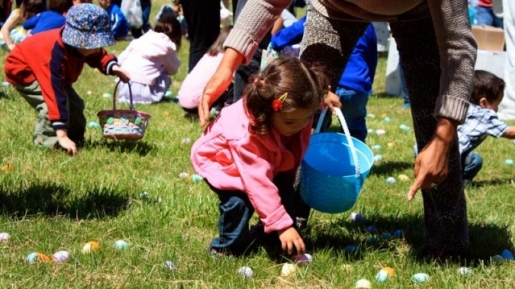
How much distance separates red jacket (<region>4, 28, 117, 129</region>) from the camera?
505 centimetres

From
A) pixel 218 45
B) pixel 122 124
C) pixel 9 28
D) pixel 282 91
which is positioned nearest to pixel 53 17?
pixel 218 45

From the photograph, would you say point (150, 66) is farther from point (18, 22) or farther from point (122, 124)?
point (18, 22)

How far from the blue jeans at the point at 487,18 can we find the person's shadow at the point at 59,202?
354 inches

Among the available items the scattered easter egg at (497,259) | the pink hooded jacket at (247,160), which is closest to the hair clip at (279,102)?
the pink hooded jacket at (247,160)

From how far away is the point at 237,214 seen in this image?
10.7ft

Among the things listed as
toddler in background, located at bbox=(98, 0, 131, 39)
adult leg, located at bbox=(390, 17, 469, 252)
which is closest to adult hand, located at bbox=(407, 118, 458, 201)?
adult leg, located at bbox=(390, 17, 469, 252)

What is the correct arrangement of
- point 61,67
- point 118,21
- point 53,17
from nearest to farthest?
point 61,67 → point 53,17 → point 118,21

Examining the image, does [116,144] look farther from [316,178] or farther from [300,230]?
[316,178]

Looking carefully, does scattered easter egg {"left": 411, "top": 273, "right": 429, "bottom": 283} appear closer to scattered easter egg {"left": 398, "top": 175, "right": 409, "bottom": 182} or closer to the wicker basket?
scattered easter egg {"left": 398, "top": 175, "right": 409, "bottom": 182}

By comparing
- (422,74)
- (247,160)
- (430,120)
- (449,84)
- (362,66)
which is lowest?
(362,66)

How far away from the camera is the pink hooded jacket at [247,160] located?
3.09 meters

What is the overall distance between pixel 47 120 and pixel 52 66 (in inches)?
15.7

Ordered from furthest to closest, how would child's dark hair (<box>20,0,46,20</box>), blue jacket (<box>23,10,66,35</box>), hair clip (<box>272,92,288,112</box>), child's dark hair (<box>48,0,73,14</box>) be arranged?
child's dark hair (<box>20,0,46,20</box>) → child's dark hair (<box>48,0,73,14</box>) → blue jacket (<box>23,10,66,35</box>) → hair clip (<box>272,92,288,112</box>)

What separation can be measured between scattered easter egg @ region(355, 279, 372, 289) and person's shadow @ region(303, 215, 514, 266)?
303mm
